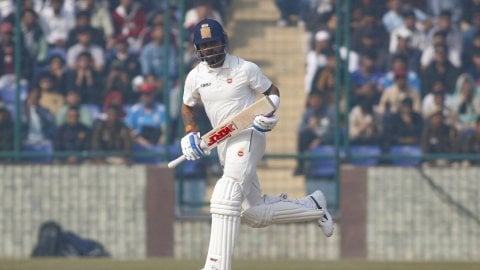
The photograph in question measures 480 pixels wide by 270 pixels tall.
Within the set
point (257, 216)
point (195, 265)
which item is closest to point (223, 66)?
point (257, 216)

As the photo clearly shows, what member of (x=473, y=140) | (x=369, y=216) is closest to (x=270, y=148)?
(x=369, y=216)

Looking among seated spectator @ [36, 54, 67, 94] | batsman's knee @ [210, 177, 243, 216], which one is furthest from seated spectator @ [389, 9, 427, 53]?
batsman's knee @ [210, 177, 243, 216]

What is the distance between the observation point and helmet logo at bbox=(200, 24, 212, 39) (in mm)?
9492

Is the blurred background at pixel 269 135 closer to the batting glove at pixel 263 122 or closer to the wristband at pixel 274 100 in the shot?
the wristband at pixel 274 100

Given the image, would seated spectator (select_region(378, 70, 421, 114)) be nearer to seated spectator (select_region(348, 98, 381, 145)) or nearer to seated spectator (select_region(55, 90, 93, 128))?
seated spectator (select_region(348, 98, 381, 145))

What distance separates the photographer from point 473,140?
1417cm

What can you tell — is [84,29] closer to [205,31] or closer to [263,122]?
[205,31]

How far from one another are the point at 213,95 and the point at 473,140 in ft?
17.5

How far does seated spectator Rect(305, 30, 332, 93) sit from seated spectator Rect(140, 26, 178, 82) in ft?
5.22

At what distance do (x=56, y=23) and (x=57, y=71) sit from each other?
571 millimetres

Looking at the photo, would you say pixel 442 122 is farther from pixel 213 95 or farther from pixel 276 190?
pixel 213 95

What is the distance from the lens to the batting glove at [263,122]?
9.34m

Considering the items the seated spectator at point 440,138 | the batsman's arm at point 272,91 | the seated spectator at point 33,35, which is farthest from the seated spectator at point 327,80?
the batsman's arm at point 272,91

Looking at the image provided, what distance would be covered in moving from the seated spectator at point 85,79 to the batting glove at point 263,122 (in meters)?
5.25
